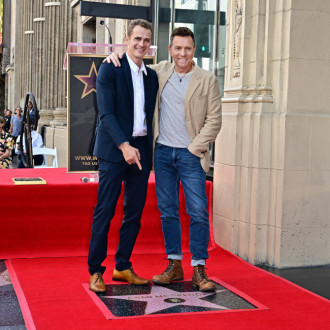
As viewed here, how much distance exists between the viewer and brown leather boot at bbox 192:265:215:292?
18.1 feet

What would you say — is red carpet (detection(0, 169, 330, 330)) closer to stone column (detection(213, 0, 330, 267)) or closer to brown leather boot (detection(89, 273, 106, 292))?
brown leather boot (detection(89, 273, 106, 292))

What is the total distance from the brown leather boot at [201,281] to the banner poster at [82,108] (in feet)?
7.26

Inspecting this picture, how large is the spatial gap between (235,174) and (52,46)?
16508mm

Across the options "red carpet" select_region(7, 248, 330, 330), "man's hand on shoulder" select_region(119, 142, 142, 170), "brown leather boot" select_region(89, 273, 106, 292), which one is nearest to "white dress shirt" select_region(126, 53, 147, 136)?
"man's hand on shoulder" select_region(119, 142, 142, 170)

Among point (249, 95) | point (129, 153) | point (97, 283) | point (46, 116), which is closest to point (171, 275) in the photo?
point (97, 283)

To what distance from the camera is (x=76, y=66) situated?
283 inches

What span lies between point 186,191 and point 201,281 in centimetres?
76

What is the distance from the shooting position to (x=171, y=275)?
5.80 metres

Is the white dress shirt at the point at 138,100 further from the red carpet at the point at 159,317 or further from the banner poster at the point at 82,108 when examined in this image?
the banner poster at the point at 82,108

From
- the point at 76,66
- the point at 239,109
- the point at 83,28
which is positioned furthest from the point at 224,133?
the point at 83,28

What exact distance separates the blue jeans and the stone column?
1.45m

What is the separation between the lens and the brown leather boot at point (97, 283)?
214 inches

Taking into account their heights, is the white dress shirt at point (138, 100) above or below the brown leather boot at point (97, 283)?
above

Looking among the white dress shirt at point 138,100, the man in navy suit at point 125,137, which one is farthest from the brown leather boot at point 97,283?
the white dress shirt at point 138,100
